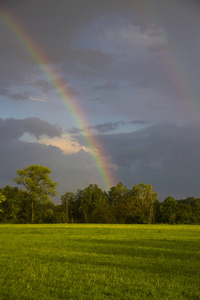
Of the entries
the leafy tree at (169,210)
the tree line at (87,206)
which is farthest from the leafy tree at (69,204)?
the leafy tree at (169,210)

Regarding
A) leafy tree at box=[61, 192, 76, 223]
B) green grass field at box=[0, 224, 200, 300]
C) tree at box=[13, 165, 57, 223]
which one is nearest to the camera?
green grass field at box=[0, 224, 200, 300]

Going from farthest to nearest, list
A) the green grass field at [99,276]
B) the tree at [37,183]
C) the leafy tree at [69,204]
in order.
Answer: the leafy tree at [69,204] < the tree at [37,183] < the green grass field at [99,276]

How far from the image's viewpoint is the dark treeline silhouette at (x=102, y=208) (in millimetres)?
82675

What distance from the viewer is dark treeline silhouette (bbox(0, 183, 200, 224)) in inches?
3255

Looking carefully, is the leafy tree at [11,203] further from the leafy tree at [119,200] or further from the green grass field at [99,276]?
the green grass field at [99,276]

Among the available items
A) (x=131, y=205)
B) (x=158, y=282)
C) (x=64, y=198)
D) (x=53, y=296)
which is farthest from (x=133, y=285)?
(x=64, y=198)

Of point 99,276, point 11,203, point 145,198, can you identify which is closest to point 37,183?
point 11,203

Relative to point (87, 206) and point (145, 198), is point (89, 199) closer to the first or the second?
point (87, 206)

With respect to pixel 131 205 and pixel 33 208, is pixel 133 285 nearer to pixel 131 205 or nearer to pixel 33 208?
pixel 33 208

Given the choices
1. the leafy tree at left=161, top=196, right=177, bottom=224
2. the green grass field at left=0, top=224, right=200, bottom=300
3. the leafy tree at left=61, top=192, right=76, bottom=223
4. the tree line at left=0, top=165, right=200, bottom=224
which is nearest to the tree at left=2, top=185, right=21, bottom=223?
the tree line at left=0, top=165, right=200, bottom=224

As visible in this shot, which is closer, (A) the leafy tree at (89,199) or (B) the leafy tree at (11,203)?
(B) the leafy tree at (11,203)

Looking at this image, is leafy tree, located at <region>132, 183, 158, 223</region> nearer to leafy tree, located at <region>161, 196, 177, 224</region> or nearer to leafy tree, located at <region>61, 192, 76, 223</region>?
leafy tree, located at <region>161, 196, 177, 224</region>

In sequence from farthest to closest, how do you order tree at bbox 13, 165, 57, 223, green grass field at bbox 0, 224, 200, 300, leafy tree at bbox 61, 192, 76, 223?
1. leafy tree at bbox 61, 192, 76, 223
2. tree at bbox 13, 165, 57, 223
3. green grass field at bbox 0, 224, 200, 300

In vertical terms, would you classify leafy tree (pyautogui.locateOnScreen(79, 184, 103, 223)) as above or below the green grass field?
above
